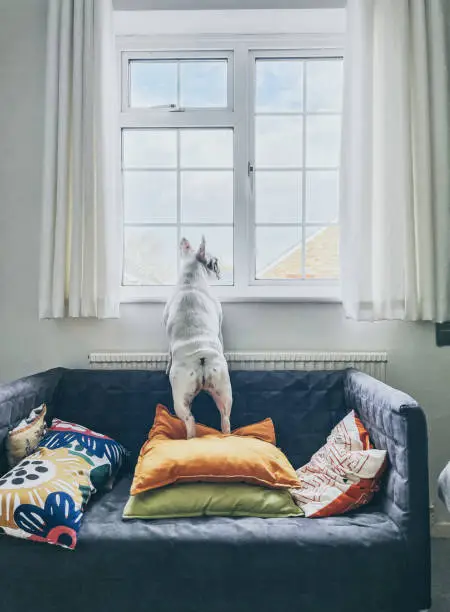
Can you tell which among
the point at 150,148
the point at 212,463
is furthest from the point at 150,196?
the point at 212,463

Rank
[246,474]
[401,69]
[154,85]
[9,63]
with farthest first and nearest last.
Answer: [154,85] → [9,63] → [401,69] → [246,474]

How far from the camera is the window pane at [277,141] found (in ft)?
9.60

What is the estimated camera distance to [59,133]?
264 cm

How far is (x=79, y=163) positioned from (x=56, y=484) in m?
1.44

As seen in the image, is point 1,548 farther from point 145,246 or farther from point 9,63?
point 9,63

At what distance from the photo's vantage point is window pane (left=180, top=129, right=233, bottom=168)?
2926 millimetres

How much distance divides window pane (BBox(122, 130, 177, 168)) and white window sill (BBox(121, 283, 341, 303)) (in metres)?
0.63

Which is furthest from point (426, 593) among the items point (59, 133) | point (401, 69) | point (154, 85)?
point (154, 85)

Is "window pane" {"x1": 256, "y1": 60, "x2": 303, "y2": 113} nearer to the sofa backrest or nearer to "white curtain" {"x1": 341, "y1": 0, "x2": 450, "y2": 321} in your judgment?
"white curtain" {"x1": 341, "y1": 0, "x2": 450, "y2": 321}

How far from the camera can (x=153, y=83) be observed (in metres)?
2.96

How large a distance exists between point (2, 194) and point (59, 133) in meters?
0.42

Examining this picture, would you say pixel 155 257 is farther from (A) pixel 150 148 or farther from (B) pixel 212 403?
(B) pixel 212 403

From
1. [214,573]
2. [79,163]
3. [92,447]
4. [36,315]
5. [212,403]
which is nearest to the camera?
[214,573]

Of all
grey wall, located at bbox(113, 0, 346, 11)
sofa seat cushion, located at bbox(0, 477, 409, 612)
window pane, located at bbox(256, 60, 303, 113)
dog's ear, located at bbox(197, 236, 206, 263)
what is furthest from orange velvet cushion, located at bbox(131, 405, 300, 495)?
grey wall, located at bbox(113, 0, 346, 11)
